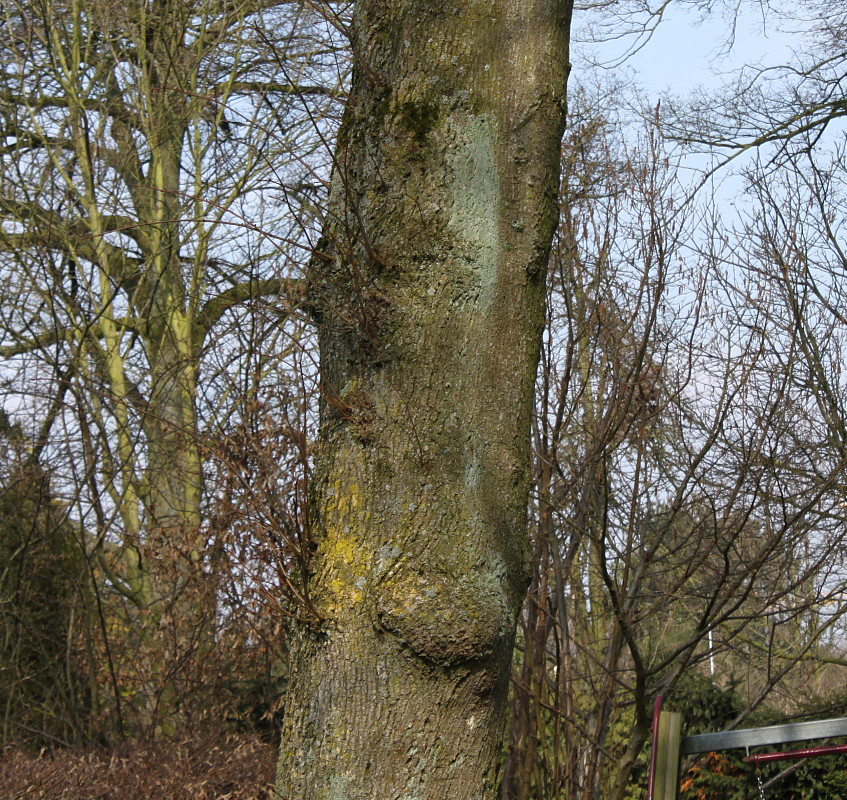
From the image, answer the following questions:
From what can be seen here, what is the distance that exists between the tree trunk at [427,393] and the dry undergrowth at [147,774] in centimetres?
248

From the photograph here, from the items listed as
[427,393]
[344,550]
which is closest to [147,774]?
[344,550]

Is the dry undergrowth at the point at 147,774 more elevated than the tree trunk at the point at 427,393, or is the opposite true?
the tree trunk at the point at 427,393

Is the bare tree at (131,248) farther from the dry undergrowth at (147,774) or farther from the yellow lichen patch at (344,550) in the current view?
the yellow lichen patch at (344,550)

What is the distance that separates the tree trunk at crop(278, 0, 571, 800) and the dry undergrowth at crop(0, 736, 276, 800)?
248 centimetres

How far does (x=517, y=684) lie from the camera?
16.9ft

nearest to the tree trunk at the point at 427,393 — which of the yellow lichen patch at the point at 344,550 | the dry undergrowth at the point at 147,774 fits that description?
the yellow lichen patch at the point at 344,550

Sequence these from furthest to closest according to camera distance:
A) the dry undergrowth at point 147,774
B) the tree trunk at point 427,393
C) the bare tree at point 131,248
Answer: the bare tree at point 131,248 → the dry undergrowth at point 147,774 → the tree trunk at point 427,393

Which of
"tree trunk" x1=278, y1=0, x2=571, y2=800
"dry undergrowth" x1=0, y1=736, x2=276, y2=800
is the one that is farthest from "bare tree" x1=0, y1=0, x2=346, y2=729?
"tree trunk" x1=278, y1=0, x2=571, y2=800

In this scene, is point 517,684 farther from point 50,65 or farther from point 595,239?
point 50,65

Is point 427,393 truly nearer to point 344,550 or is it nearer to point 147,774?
point 344,550

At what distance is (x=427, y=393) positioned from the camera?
2.74 metres

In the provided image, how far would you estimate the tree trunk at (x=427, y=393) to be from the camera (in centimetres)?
255

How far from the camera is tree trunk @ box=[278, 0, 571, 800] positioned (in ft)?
8.36

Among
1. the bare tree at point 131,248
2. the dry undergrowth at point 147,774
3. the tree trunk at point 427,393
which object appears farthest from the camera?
the bare tree at point 131,248
